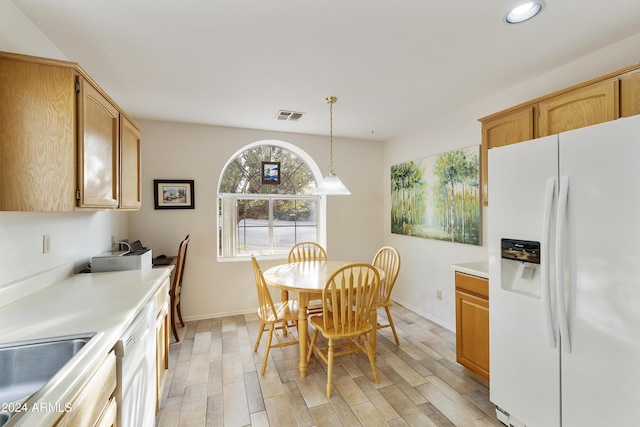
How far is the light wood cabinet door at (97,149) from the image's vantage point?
153cm

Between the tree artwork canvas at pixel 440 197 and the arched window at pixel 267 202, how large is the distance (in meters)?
1.18

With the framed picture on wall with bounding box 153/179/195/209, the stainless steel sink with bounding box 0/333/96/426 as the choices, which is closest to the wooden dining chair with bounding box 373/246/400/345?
the stainless steel sink with bounding box 0/333/96/426

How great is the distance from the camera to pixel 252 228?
4125 millimetres

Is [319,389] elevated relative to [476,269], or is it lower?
lower

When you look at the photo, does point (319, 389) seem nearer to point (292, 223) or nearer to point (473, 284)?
point (473, 284)

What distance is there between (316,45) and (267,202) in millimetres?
2550

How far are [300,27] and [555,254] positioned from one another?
73.9 inches

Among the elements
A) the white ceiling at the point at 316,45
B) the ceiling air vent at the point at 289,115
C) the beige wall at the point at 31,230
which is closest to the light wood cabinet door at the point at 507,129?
the white ceiling at the point at 316,45

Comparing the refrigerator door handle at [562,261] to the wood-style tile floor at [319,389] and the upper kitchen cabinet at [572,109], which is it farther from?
the wood-style tile floor at [319,389]

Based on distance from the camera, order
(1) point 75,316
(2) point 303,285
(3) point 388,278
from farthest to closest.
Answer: (3) point 388,278
(2) point 303,285
(1) point 75,316

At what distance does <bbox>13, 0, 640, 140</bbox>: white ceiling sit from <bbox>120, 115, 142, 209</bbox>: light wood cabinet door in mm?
420

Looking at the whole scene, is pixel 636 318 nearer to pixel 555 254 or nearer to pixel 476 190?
pixel 555 254

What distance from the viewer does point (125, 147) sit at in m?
2.29

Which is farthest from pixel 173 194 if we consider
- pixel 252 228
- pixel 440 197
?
pixel 440 197
